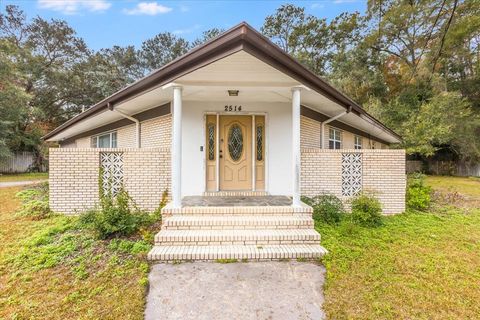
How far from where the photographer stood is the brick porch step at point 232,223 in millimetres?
4129

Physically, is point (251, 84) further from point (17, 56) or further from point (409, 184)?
point (17, 56)

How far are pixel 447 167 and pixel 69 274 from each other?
2470 centimetres

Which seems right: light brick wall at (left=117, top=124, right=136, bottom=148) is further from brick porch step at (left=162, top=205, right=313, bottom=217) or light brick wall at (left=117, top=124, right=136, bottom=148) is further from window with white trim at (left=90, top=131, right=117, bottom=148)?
brick porch step at (left=162, top=205, right=313, bottom=217)

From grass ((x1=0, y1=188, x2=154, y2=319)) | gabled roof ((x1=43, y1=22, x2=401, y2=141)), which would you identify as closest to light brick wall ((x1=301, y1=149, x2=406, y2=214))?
gabled roof ((x1=43, y1=22, x2=401, y2=141))

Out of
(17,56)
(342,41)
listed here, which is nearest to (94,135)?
(17,56)

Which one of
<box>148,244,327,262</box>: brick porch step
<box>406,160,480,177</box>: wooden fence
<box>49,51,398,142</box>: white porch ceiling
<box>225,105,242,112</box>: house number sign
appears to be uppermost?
<box>49,51,398,142</box>: white porch ceiling

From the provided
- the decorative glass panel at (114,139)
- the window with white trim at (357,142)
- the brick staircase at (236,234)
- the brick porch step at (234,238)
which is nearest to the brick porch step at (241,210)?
the brick staircase at (236,234)

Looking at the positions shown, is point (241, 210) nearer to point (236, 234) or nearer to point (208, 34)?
point (236, 234)

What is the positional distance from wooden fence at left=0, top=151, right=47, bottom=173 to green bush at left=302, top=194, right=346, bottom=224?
72.7 ft

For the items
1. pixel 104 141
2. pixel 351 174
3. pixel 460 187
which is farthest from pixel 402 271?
pixel 460 187

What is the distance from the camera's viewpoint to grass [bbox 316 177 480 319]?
2.58 meters

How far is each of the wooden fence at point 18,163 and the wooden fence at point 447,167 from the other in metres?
31.1

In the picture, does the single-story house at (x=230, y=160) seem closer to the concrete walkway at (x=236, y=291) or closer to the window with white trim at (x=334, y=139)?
the concrete walkway at (x=236, y=291)

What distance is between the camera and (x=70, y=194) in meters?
5.47
